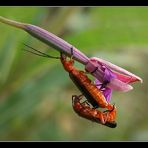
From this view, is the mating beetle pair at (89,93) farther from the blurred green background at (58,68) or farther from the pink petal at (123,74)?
the blurred green background at (58,68)

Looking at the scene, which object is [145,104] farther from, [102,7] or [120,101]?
[102,7]

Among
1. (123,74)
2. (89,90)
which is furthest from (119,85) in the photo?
(89,90)

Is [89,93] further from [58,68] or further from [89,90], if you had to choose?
[58,68]

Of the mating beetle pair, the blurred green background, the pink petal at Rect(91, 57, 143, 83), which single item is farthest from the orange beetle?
the blurred green background

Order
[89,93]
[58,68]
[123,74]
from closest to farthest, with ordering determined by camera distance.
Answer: [123,74]
[89,93]
[58,68]

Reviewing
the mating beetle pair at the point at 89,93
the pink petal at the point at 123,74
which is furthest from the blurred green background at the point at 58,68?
the pink petal at the point at 123,74

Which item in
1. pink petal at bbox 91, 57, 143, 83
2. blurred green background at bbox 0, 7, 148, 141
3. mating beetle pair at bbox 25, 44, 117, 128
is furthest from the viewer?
blurred green background at bbox 0, 7, 148, 141

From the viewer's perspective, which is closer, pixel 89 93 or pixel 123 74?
pixel 123 74

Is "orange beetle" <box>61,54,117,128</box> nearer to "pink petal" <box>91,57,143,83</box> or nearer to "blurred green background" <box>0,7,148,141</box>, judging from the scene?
"pink petal" <box>91,57,143,83</box>
